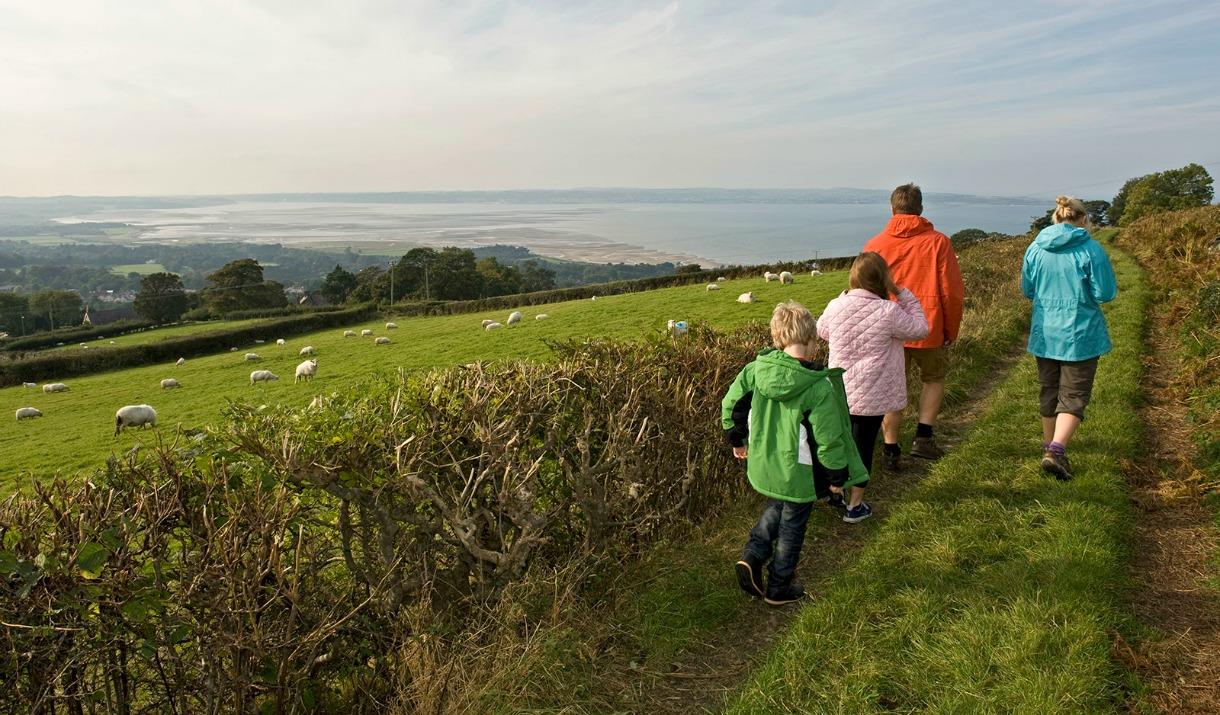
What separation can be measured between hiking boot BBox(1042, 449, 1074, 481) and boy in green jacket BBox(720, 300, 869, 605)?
2.28m

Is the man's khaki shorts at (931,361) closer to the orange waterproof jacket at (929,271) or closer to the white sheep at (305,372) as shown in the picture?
the orange waterproof jacket at (929,271)

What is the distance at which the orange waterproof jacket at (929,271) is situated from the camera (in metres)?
5.50

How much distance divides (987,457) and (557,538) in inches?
157

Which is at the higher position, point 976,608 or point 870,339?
point 870,339

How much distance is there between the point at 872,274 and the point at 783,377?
5.68 ft

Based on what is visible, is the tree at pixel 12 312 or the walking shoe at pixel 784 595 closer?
the walking shoe at pixel 784 595

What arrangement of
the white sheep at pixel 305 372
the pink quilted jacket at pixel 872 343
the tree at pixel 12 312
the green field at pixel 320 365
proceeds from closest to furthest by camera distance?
the pink quilted jacket at pixel 872 343 < the green field at pixel 320 365 < the white sheep at pixel 305 372 < the tree at pixel 12 312

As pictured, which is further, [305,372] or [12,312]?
[12,312]

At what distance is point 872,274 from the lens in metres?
4.87

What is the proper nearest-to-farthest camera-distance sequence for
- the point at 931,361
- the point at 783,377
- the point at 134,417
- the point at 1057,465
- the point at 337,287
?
the point at 783,377 < the point at 1057,465 < the point at 931,361 < the point at 134,417 < the point at 337,287

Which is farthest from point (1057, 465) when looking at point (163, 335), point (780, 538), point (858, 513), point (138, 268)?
point (138, 268)

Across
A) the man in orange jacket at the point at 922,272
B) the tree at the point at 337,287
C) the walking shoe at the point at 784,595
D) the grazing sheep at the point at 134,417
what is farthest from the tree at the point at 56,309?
the walking shoe at the point at 784,595

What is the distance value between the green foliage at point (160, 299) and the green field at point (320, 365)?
136ft

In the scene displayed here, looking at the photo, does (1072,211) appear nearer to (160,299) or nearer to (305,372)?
(305,372)
